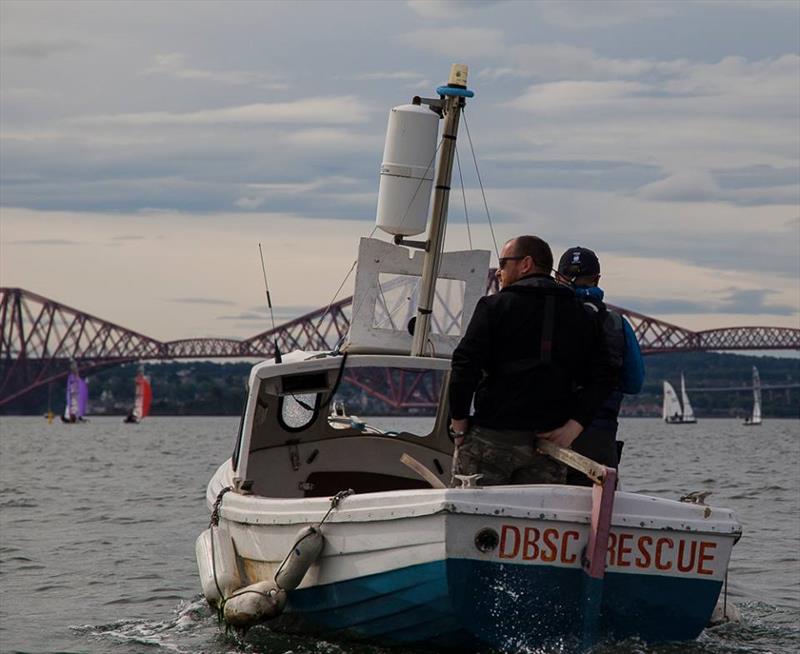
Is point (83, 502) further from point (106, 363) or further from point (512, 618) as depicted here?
point (106, 363)

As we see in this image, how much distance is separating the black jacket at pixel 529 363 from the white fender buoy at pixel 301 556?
121 cm

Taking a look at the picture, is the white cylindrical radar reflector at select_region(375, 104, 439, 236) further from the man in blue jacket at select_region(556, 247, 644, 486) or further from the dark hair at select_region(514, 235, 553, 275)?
the dark hair at select_region(514, 235, 553, 275)

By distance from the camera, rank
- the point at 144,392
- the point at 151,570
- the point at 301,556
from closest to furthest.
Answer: the point at 301,556 < the point at 151,570 < the point at 144,392

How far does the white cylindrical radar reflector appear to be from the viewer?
32.0 feet

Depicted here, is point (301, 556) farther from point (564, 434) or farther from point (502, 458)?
point (564, 434)

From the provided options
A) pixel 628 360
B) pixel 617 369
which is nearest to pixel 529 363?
pixel 617 369

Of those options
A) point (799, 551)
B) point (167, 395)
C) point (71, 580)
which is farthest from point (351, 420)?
point (167, 395)

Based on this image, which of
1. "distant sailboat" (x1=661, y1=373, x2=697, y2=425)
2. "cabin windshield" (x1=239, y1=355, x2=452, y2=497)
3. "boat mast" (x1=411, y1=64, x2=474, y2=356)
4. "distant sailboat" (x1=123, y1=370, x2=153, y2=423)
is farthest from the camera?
"distant sailboat" (x1=661, y1=373, x2=697, y2=425)

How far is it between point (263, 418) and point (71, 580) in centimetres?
348

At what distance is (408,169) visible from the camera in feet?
32.1

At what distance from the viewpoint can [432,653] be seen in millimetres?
8016

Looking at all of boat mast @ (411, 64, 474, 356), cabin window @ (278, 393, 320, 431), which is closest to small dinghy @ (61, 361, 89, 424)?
cabin window @ (278, 393, 320, 431)

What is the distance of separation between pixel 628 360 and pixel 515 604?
1.48 m

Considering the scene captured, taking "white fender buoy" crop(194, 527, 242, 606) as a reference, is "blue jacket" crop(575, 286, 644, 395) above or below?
above
